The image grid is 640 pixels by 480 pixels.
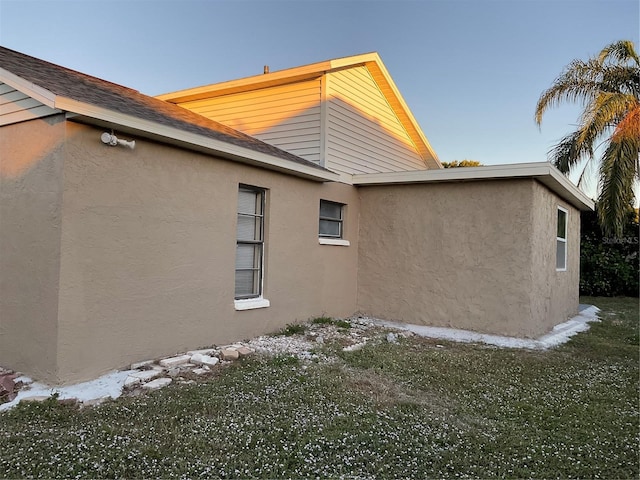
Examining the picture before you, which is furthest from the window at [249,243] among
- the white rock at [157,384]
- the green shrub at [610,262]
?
the green shrub at [610,262]

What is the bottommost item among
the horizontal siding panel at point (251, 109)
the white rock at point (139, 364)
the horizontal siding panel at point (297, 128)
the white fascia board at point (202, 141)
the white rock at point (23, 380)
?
the white rock at point (23, 380)

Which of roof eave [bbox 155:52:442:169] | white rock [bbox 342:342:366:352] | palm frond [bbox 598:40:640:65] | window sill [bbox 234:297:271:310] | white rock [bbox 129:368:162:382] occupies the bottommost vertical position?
white rock [bbox 342:342:366:352]

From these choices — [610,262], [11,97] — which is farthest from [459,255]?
[610,262]

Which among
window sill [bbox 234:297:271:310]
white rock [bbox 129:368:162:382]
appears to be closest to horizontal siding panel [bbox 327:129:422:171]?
window sill [bbox 234:297:271:310]

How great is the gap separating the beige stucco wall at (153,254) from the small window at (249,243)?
16cm

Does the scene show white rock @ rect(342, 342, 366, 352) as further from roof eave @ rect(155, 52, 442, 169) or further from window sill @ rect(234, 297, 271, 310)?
roof eave @ rect(155, 52, 442, 169)

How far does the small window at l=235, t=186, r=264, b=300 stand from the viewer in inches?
287

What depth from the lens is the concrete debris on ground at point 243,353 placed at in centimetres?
453

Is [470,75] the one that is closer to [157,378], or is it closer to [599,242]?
[599,242]

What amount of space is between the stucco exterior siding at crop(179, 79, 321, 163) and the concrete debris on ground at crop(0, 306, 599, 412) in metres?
3.80

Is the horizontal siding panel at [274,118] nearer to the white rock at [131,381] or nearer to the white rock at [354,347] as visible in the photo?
the white rock at [354,347]

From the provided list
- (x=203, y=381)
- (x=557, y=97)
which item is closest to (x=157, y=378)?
(x=203, y=381)

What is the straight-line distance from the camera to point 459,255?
884cm

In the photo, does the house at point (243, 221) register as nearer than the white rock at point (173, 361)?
Yes
